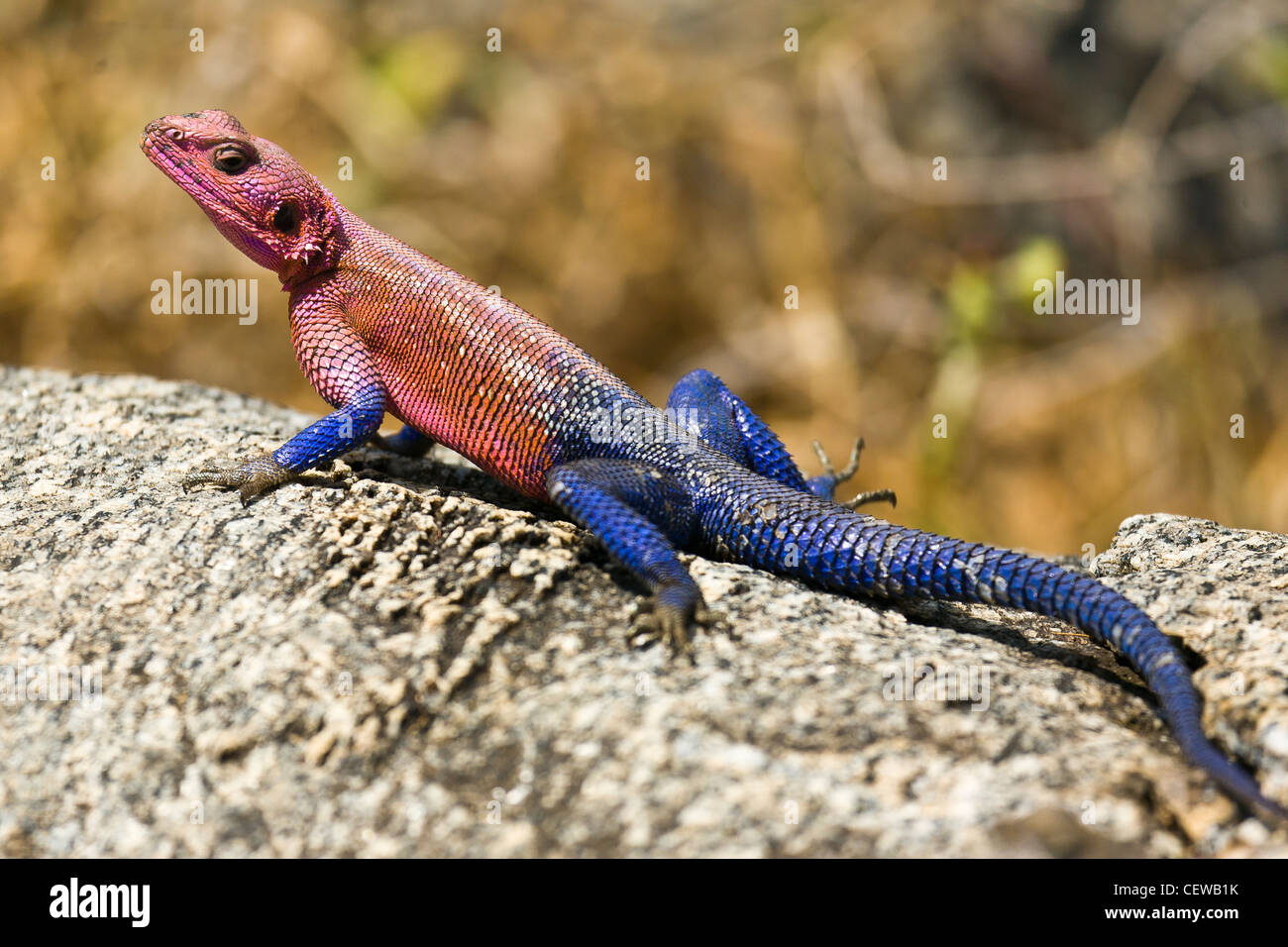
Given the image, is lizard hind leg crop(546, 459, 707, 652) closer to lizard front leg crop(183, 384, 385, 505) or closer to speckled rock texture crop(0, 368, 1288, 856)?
speckled rock texture crop(0, 368, 1288, 856)

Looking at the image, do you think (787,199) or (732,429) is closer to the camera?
(732,429)

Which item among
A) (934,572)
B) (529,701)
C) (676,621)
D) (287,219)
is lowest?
(529,701)

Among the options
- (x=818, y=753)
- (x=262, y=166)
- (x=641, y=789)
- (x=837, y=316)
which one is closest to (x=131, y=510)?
(x=262, y=166)

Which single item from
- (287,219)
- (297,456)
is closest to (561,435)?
(297,456)

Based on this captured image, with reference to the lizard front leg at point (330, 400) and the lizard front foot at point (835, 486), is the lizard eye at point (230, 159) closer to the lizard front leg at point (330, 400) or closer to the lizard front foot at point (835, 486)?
the lizard front leg at point (330, 400)

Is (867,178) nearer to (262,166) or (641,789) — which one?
(262,166)

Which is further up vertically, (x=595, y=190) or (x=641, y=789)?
(x=595, y=190)

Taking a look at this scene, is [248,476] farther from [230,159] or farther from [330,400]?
[230,159]
